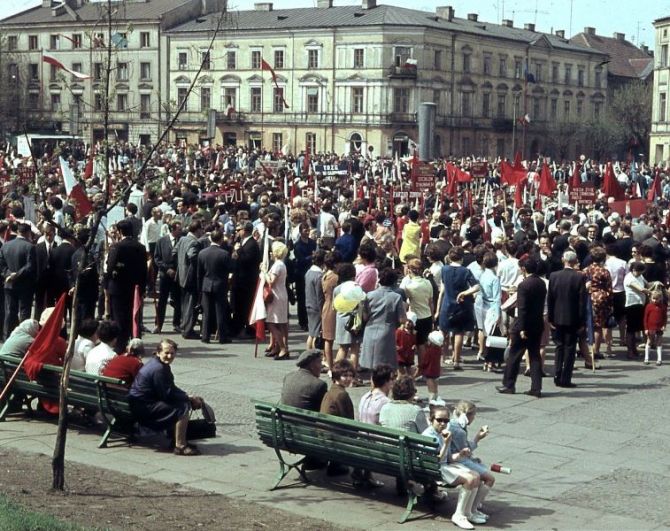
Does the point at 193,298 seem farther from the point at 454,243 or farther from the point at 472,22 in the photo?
the point at 472,22

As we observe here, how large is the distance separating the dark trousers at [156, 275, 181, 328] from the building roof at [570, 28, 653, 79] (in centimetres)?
9438

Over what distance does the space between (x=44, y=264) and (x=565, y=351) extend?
22.8ft

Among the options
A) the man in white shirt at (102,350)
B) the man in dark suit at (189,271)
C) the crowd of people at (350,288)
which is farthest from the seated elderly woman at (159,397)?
the man in dark suit at (189,271)

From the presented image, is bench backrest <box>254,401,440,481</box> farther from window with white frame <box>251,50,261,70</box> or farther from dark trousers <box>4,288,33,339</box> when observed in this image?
window with white frame <box>251,50,261,70</box>

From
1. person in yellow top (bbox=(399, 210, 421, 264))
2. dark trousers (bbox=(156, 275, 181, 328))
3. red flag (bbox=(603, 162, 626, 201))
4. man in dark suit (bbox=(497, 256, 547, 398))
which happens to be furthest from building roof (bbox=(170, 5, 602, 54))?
man in dark suit (bbox=(497, 256, 547, 398))

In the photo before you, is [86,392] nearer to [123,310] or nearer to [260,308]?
[123,310]

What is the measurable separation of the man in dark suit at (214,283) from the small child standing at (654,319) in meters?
5.75

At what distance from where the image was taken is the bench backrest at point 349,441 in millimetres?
9273

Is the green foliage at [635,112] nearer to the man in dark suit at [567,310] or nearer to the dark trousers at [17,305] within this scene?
the man in dark suit at [567,310]

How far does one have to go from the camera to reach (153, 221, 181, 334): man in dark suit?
1767 centimetres

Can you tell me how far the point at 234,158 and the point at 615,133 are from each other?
5066 centimetres

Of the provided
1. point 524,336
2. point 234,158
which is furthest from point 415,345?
point 234,158

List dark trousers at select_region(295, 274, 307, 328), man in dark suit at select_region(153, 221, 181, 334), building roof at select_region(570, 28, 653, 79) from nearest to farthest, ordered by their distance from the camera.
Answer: man in dark suit at select_region(153, 221, 181, 334) < dark trousers at select_region(295, 274, 307, 328) < building roof at select_region(570, 28, 653, 79)

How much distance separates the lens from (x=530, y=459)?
37.0 ft
